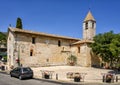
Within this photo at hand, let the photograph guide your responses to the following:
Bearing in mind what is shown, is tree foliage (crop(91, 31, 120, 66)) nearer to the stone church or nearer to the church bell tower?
the stone church

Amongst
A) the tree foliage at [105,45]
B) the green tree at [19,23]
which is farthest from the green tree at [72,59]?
the green tree at [19,23]

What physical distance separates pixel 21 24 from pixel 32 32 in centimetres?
1308

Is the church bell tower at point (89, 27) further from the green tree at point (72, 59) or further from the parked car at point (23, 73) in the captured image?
the parked car at point (23, 73)

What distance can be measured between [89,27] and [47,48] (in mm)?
11233

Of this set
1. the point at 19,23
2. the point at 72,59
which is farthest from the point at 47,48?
the point at 19,23

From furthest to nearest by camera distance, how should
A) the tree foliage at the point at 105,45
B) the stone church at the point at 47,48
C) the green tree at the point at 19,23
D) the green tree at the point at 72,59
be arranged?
1. the green tree at the point at 19,23
2. the green tree at the point at 72,59
3. the stone church at the point at 47,48
4. the tree foliage at the point at 105,45

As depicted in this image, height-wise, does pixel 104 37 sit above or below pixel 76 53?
above

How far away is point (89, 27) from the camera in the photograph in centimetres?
4681

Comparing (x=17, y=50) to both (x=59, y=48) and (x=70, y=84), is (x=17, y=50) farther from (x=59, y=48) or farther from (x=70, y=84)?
(x=70, y=84)

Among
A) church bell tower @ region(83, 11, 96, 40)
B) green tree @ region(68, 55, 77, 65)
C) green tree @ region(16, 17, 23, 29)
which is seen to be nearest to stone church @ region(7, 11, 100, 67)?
church bell tower @ region(83, 11, 96, 40)

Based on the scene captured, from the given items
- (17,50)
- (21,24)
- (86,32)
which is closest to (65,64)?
(86,32)

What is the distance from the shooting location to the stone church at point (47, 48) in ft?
130

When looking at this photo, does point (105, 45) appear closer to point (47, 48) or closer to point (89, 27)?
point (89, 27)

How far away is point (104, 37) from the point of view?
126 feet
